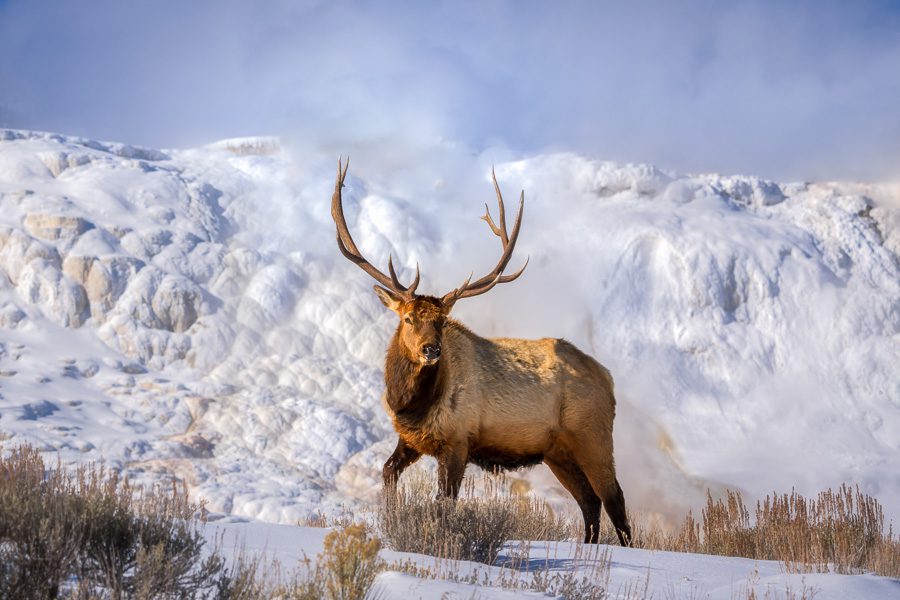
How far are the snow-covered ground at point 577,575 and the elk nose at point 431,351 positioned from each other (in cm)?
159

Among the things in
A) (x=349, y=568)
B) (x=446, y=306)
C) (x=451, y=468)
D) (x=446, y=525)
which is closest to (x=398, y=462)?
(x=451, y=468)

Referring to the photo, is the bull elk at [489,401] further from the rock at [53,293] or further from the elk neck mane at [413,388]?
the rock at [53,293]

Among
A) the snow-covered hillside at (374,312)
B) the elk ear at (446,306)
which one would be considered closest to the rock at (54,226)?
the snow-covered hillside at (374,312)

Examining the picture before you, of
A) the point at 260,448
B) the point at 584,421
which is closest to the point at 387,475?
the point at 584,421

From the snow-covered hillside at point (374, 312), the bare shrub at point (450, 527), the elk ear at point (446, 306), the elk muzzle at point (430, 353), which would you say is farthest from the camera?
the snow-covered hillside at point (374, 312)

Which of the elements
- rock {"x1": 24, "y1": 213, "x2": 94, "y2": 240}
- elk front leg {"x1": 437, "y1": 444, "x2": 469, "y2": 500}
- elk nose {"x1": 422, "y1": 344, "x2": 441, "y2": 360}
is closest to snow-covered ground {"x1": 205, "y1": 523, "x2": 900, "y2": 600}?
elk front leg {"x1": 437, "y1": 444, "x2": 469, "y2": 500}

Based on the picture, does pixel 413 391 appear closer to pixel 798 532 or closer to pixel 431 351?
pixel 431 351

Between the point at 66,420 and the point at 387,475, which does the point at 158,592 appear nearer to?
the point at 387,475

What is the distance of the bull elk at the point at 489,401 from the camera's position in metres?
7.02

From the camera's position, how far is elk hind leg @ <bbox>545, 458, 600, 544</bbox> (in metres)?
7.85

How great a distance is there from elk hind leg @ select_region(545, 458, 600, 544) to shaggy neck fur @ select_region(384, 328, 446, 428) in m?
1.53

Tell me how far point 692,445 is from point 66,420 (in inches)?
915

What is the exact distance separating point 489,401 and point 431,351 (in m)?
1.03

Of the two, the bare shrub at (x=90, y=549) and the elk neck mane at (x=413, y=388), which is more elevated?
the elk neck mane at (x=413, y=388)
